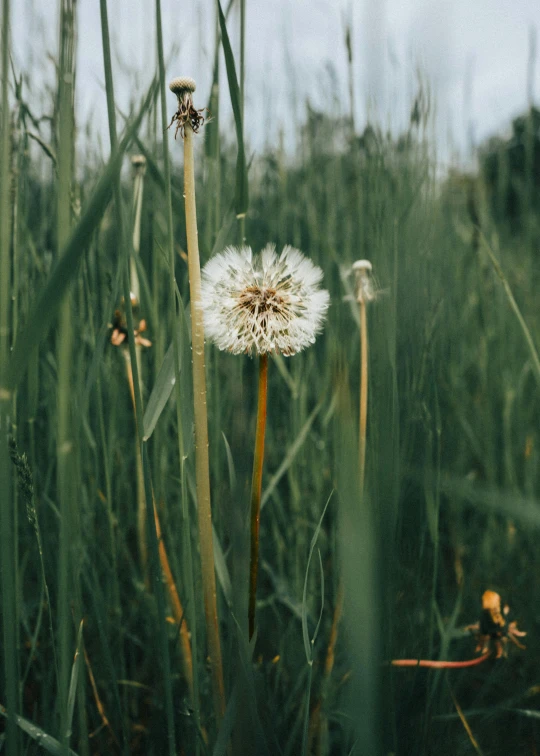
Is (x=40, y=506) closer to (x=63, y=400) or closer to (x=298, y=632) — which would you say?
(x=298, y=632)

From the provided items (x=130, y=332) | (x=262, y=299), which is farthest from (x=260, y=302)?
(x=130, y=332)

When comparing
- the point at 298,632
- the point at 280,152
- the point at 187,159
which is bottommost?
the point at 298,632

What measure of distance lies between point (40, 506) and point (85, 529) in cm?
7

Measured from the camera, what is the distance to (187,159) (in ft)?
1.23

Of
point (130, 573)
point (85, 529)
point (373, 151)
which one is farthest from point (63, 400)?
point (130, 573)

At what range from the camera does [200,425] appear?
0.39 meters

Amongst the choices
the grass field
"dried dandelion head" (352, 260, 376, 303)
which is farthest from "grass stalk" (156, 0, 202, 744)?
"dried dandelion head" (352, 260, 376, 303)

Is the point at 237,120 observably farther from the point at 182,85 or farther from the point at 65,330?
the point at 65,330

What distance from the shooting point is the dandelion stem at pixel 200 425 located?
38 cm

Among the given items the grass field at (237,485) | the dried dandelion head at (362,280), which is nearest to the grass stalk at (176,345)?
the grass field at (237,485)

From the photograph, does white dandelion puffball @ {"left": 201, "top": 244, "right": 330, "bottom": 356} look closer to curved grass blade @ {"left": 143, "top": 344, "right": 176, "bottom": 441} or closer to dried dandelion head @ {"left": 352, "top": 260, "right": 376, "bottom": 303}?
curved grass blade @ {"left": 143, "top": 344, "right": 176, "bottom": 441}

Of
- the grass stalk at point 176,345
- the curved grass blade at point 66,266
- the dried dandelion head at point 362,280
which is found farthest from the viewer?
the dried dandelion head at point 362,280

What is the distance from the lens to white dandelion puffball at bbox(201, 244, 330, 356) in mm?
416

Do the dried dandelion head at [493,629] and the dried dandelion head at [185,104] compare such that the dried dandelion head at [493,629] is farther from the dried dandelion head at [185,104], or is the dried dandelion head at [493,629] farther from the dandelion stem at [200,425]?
the dried dandelion head at [185,104]
